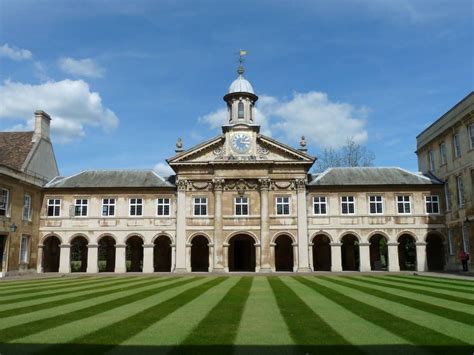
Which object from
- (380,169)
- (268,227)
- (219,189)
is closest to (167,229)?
(219,189)

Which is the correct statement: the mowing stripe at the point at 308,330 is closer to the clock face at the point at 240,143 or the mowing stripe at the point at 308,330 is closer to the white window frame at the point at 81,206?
the clock face at the point at 240,143

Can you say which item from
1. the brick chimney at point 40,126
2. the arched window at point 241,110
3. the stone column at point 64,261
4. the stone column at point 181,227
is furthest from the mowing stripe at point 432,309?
the brick chimney at point 40,126

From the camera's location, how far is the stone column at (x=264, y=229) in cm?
3916

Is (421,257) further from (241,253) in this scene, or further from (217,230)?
(217,230)

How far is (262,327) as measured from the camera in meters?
9.97

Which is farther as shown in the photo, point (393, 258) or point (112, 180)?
point (112, 180)

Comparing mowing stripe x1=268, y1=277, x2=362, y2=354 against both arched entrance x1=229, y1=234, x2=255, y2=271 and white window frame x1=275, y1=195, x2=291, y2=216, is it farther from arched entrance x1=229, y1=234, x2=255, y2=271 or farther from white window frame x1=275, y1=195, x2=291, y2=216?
arched entrance x1=229, y1=234, x2=255, y2=271

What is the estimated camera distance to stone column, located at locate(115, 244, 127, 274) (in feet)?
133

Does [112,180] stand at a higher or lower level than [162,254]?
higher

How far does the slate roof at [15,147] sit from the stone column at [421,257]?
115 feet

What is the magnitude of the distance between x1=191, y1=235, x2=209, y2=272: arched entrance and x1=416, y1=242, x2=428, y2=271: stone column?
1910 centimetres

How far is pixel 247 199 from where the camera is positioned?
40.6 meters

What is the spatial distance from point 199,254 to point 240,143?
466 inches

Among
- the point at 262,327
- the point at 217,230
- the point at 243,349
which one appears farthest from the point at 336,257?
the point at 243,349
